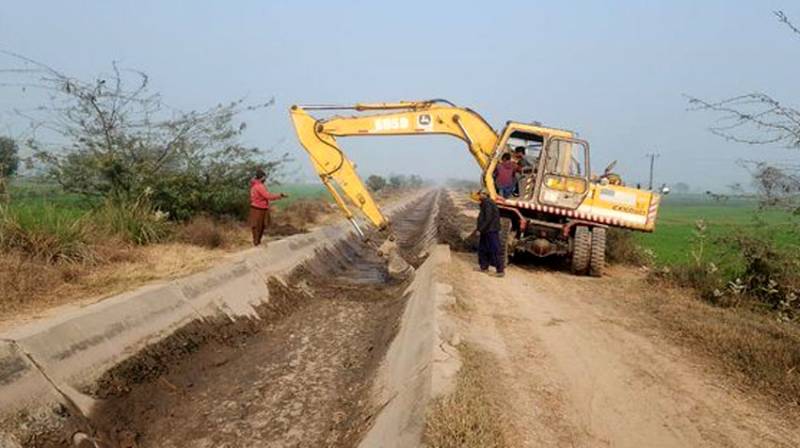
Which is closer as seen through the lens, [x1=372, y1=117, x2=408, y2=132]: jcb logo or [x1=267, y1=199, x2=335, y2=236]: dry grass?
[x1=372, y1=117, x2=408, y2=132]: jcb logo

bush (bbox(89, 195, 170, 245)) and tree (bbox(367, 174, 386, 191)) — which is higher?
bush (bbox(89, 195, 170, 245))

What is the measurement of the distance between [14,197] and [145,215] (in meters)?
2.31

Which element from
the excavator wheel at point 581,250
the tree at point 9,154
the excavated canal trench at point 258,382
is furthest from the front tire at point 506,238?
the tree at point 9,154

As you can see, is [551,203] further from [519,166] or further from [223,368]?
[223,368]

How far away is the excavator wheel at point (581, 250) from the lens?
12.9 metres

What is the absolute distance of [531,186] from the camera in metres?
13.3

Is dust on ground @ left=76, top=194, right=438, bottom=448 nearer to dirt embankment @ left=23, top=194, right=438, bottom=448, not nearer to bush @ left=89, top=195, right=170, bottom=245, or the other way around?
dirt embankment @ left=23, top=194, right=438, bottom=448

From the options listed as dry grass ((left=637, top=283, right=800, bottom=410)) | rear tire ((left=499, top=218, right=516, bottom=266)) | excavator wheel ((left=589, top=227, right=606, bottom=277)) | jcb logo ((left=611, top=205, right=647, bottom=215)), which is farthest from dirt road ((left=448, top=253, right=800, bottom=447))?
jcb logo ((left=611, top=205, right=647, bottom=215))

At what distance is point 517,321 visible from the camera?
8.26 metres

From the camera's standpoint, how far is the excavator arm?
13.1 m

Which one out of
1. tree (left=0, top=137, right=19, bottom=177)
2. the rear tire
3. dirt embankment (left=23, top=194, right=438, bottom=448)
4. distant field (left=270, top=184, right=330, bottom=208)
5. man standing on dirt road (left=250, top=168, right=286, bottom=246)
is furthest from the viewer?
distant field (left=270, top=184, right=330, bottom=208)

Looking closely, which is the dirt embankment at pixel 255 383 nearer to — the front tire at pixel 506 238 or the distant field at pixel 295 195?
the front tire at pixel 506 238

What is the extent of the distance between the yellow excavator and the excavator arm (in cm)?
2

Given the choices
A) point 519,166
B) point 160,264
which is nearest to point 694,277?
point 519,166
